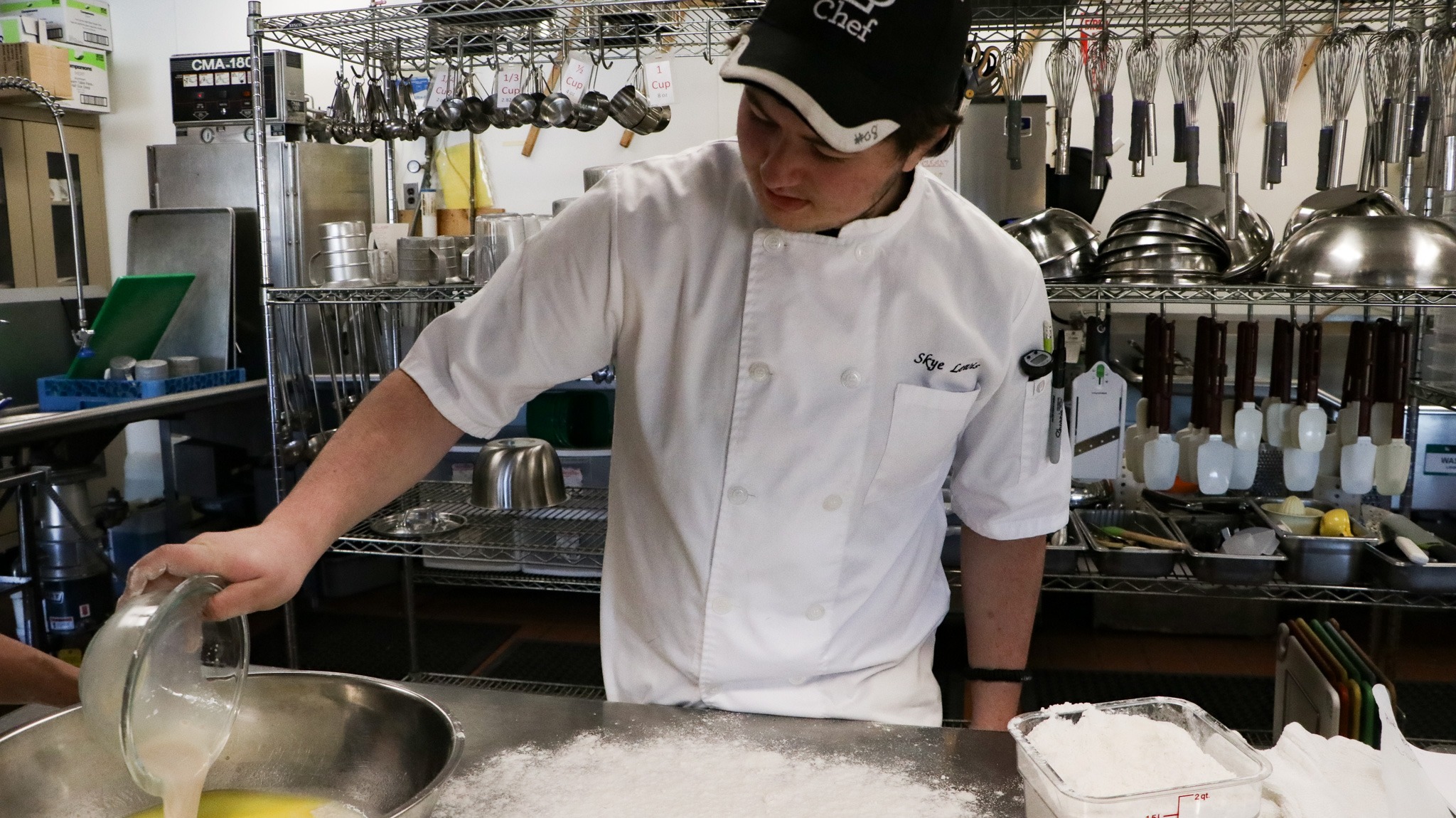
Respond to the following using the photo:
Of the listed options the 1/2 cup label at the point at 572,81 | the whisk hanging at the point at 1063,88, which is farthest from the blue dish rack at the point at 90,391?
the whisk hanging at the point at 1063,88

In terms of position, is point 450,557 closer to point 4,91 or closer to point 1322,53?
point 1322,53

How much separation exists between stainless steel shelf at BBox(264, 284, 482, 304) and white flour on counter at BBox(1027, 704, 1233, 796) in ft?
6.55

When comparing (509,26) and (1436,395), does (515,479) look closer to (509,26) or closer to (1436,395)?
(509,26)

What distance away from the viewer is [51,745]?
0.91 m

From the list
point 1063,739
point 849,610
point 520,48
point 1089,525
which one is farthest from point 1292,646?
point 520,48

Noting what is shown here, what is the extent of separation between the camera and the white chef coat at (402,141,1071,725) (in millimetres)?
1188

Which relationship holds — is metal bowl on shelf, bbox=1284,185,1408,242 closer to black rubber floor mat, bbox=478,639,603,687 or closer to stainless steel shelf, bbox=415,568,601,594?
stainless steel shelf, bbox=415,568,601,594

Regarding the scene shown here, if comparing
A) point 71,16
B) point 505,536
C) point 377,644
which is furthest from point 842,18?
point 71,16

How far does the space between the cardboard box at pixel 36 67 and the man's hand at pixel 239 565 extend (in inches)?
145

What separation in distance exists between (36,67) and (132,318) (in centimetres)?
147

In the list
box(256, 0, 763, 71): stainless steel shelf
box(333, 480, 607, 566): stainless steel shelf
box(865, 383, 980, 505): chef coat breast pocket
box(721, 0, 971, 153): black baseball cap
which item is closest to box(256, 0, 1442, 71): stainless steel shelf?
box(256, 0, 763, 71): stainless steel shelf

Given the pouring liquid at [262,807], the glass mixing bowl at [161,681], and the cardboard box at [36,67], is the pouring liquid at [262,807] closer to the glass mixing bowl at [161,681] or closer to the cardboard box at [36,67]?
the glass mixing bowl at [161,681]

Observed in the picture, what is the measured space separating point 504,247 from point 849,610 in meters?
1.63

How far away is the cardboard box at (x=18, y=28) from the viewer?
13.1 feet
